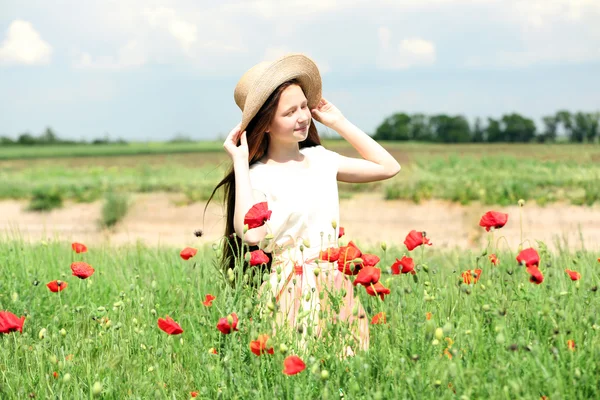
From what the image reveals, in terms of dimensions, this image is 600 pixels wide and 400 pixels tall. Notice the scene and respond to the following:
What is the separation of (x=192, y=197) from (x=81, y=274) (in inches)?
334

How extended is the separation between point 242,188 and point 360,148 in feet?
2.55

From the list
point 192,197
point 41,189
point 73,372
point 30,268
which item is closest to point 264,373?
point 73,372

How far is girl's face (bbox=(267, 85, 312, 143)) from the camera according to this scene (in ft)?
10.1

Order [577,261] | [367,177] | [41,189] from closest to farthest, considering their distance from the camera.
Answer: [367,177]
[577,261]
[41,189]

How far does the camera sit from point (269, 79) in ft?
9.98

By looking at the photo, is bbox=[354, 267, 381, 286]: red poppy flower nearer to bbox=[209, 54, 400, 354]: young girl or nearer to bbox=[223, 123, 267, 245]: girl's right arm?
bbox=[209, 54, 400, 354]: young girl

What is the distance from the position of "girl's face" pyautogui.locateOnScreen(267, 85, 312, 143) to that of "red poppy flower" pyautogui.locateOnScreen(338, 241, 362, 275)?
2.81 feet

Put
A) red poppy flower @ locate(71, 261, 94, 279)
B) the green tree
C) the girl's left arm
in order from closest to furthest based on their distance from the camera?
red poppy flower @ locate(71, 261, 94, 279)
the girl's left arm
the green tree

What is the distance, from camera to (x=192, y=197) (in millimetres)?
11016

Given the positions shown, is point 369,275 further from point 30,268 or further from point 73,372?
point 30,268

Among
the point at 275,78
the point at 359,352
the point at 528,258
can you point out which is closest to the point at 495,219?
the point at 528,258

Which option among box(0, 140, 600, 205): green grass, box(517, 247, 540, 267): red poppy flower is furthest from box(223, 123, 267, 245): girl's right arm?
box(0, 140, 600, 205): green grass

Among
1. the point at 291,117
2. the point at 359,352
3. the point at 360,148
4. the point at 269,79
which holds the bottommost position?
the point at 359,352

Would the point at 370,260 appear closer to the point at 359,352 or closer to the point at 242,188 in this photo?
the point at 359,352
